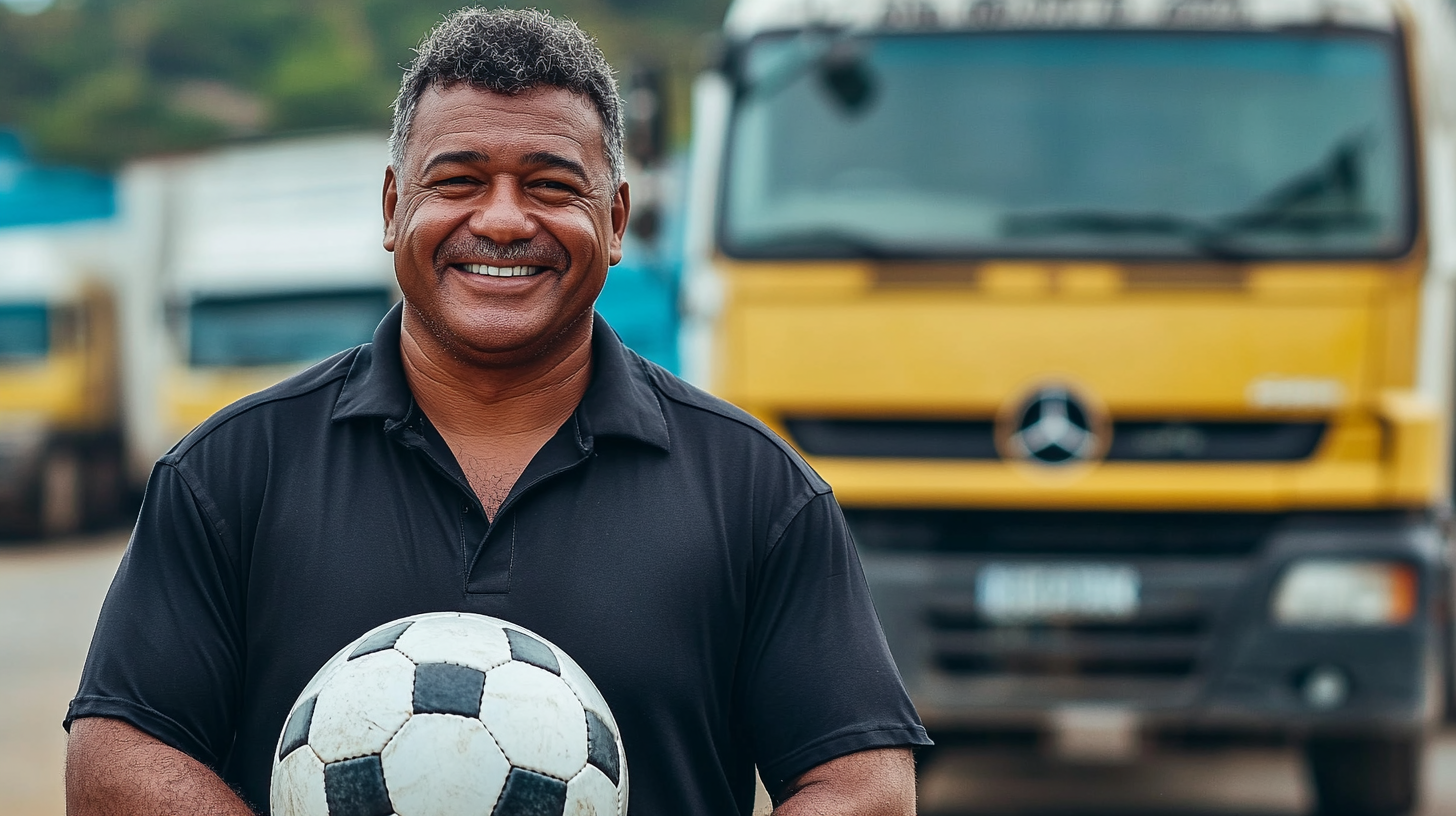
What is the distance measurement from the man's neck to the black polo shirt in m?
0.04

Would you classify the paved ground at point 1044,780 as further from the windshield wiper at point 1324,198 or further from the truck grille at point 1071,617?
the windshield wiper at point 1324,198

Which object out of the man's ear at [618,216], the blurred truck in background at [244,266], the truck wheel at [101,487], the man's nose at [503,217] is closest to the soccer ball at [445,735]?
the man's nose at [503,217]

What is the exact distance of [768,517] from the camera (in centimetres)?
234

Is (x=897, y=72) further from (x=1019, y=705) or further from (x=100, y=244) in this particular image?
(x=100, y=244)

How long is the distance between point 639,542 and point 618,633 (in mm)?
112

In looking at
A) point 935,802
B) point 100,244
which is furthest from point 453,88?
point 100,244

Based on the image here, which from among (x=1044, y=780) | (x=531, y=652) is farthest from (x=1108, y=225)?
(x=531, y=652)

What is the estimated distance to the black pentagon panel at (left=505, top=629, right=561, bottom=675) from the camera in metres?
2.14

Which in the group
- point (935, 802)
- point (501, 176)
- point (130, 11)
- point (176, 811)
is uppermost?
point (130, 11)

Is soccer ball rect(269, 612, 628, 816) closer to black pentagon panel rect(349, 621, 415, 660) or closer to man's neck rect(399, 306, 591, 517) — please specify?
black pentagon panel rect(349, 621, 415, 660)

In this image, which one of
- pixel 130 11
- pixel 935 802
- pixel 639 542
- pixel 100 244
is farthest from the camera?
pixel 130 11

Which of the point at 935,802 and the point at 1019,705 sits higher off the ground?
Result: the point at 1019,705

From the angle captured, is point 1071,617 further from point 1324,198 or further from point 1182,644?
point 1324,198

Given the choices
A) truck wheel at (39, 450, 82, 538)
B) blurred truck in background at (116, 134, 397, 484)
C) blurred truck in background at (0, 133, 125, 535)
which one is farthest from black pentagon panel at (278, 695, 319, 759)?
truck wheel at (39, 450, 82, 538)
